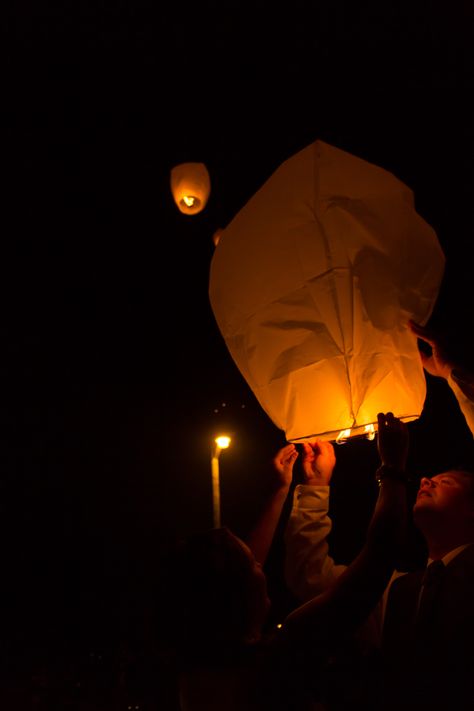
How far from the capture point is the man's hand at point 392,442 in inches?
66.1

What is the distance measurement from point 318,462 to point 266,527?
0.47 m

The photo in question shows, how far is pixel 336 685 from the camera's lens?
6.39 ft

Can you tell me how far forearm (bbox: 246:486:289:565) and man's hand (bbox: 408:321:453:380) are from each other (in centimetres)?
104

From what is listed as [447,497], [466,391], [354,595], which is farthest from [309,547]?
[466,391]

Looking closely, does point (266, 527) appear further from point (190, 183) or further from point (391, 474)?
point (190, 183)

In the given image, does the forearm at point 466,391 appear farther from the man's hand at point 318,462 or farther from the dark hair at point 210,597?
the dark hair at point 210,597

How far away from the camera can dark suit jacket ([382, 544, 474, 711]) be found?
68.4 inches

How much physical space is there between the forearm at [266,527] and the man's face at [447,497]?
0.70 metres

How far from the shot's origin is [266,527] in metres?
2.44

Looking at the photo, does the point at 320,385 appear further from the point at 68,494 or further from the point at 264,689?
the point at 68,494

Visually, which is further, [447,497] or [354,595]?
[447,497]

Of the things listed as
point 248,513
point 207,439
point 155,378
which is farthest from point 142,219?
point 248,513

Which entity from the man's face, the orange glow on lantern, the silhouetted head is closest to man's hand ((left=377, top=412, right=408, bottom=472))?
the silhouetted head

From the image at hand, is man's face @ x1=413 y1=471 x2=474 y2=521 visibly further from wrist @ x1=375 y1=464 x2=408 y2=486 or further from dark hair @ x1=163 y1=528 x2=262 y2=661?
dark hair @ x1=163 y1=528 x2=262 y2=661
